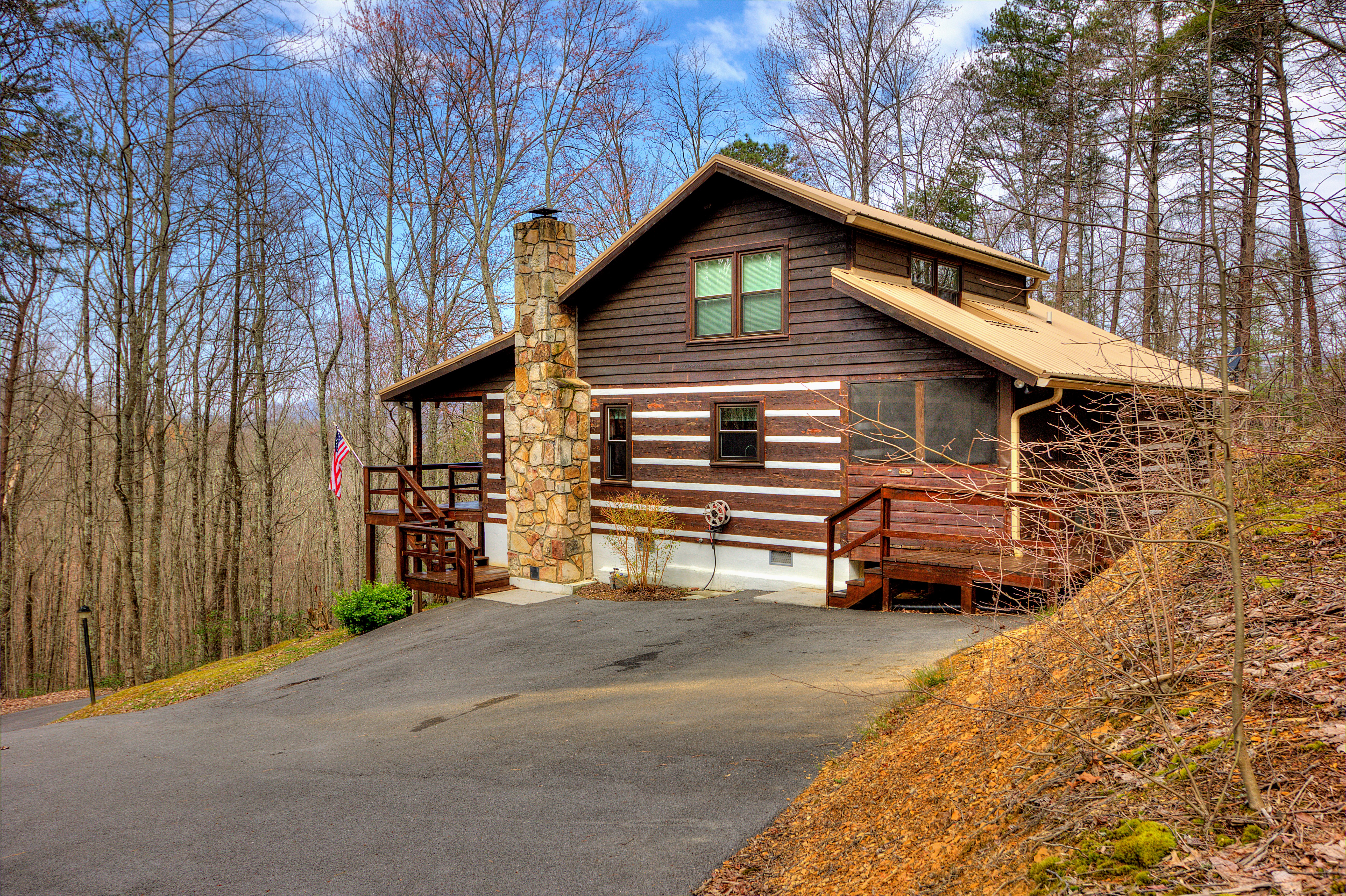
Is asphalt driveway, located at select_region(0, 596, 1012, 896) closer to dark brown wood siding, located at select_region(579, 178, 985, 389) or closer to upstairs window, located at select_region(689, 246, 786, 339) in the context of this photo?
dark brown wood siding, located at select_region(579, 178, 985, 389)

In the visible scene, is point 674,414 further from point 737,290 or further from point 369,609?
point 369,609

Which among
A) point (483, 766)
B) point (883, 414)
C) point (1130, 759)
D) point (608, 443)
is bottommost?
point (483, 766)

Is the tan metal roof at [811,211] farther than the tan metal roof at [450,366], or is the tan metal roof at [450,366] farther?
the tan metal roof at [450,366]

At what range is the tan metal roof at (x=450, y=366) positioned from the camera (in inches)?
628

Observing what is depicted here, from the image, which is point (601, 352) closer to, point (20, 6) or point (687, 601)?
point (687, 601)

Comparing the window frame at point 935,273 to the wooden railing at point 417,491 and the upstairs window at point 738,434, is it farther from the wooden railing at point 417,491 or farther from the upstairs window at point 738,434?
the wooden railing at point 417,491

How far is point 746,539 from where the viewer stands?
1377 cm

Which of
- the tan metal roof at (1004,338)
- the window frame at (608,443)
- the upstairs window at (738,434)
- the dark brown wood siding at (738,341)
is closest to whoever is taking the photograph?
the tan metal roof at (1004,338)

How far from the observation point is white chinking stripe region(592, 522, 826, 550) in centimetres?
1302

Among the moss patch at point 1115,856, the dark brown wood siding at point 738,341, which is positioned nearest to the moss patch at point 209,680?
the dark brown wood siding at point 738,341

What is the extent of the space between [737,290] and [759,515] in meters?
3.79

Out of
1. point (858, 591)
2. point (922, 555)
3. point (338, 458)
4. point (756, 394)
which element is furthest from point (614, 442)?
point (922, 555)

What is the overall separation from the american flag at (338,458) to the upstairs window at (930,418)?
9.66 m

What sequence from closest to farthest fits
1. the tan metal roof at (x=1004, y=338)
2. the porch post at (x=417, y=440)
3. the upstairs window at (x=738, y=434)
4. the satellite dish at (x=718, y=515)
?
the tan metal roof at (x=1004, y=338), the upstairs window at (x=738, y=434), the satellite dish at (x=718, y=515), the porch post at (x=417, y=440)
